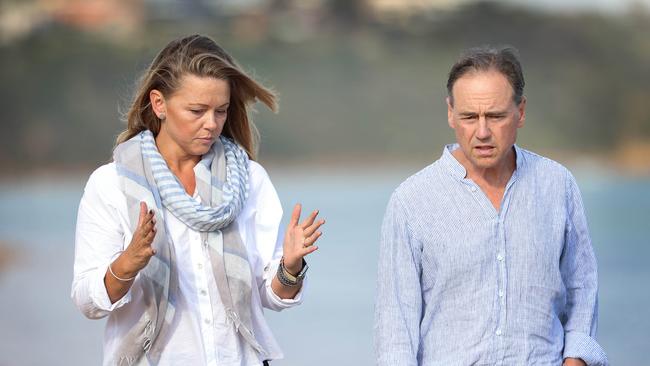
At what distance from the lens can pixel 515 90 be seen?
105 inches

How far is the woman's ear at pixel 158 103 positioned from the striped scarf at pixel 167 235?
2.0 inches

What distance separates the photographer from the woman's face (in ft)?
9.23

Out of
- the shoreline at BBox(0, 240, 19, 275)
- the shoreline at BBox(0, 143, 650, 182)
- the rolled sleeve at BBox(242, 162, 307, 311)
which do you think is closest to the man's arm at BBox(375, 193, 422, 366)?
the rolled sleeve at BBox(242, 162, 307, 311)

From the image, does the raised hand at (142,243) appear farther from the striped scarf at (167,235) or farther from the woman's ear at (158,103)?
the woman's ear at (158,103)

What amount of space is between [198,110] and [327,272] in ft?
25.2

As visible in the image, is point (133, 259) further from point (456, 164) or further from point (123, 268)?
point (456, 164)

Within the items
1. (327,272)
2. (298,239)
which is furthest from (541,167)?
(327,272)

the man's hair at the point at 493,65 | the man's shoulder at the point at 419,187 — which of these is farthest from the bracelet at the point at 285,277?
the man's hair at the point at 493,65

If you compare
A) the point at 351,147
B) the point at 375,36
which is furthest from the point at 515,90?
the point at 375,36

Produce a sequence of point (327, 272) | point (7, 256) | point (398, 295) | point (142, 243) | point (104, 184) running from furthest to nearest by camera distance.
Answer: point (7, 256) < point (327, 272) < point (104, 184) < point (398, 295) < point (142, 243)

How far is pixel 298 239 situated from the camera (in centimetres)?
277

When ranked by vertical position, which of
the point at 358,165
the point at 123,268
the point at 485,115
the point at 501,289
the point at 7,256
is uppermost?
the point at 358,165

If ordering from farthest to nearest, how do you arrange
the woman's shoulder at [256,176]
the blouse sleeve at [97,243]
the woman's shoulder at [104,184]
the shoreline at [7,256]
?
the shoreline at [7,256] < the woman's shoulder at [256,176] < the woman's shoulder at [104,184] < the blouse sleeve at [97,243]

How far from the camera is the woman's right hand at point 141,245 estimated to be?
258 cm
